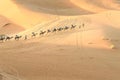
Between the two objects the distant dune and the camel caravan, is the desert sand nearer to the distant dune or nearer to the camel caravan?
the distant dune

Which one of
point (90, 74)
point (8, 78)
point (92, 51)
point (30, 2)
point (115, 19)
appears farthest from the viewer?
point (30, 2)

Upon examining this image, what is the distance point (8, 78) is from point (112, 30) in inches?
197

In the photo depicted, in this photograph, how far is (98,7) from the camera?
1897cm

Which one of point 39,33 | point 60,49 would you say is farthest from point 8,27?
point 60,49

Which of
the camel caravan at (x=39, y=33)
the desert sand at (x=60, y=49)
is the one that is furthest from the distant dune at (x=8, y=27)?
the camel caravan at (x=39, y=33)

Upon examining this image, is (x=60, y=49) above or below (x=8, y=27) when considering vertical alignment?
below

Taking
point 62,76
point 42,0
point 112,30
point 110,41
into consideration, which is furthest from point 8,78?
point 42,0

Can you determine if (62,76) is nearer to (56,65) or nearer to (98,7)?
(56,65)

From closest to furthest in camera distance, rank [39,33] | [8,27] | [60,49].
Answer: [60,49] → [39,33] → [8,27]

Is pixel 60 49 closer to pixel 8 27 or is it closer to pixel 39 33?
pixel 39 33

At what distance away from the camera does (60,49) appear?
Result: 1027cm

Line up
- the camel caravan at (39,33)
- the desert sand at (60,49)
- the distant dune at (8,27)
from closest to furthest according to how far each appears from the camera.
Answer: the desert sand at (60,49), the camel caravan at (39,33), the distant dune at (8,27)

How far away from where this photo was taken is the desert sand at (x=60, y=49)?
8344 mm

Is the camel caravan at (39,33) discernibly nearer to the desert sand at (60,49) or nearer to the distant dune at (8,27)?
the desert sand at (60,49)
